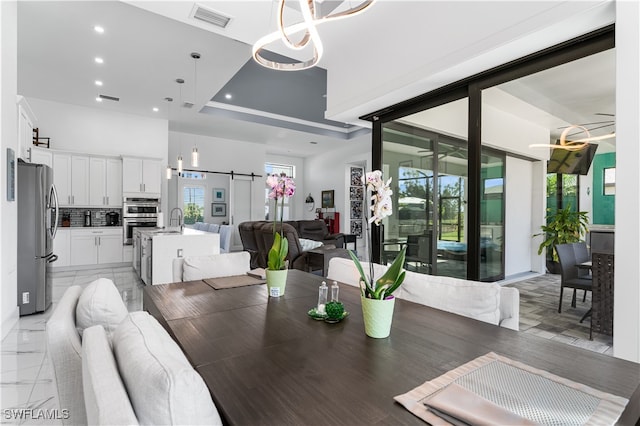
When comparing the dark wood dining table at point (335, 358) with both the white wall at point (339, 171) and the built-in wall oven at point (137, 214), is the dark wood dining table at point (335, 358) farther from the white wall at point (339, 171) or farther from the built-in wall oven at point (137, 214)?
the white wall at point (339, 171)

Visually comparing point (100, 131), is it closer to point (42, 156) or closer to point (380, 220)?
point (42, 156)

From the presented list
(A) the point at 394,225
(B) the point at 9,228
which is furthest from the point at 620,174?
(B) the point at 9,228

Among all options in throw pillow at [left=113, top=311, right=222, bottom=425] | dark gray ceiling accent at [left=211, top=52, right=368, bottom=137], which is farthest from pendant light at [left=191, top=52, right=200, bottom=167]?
throw pillow at [left=113, top=311, right=222, bottom=425]

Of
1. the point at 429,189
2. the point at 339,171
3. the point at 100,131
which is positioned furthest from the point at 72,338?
the point at 339,171

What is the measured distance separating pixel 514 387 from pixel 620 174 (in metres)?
1.66

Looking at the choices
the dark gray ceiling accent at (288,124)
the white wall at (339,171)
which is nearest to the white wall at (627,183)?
the dark gray ceiling accent at (288,124)

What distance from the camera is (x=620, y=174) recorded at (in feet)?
5.94

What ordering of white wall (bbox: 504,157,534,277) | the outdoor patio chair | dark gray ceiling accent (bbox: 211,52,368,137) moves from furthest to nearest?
dark gray ceiling accent (bbox: 211,52,368,137), the outdoor patio chair, white wall (bbox: 504,157,534,277)

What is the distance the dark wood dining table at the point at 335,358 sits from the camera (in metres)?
0.77

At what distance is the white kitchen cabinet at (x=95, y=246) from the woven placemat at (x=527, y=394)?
24.6 ft

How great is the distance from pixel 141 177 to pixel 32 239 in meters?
3.47

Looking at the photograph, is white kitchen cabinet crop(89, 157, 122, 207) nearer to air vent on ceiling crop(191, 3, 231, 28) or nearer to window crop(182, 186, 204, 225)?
window crop(182, 186, 204, 225)

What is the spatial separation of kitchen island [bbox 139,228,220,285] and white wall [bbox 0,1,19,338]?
1401 millimetres

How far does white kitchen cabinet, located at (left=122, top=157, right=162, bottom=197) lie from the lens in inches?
270
